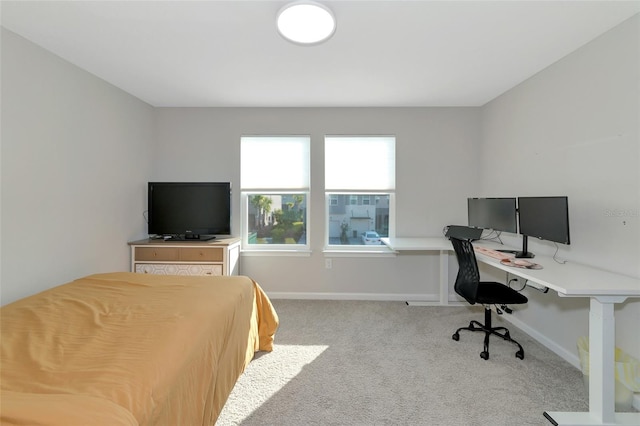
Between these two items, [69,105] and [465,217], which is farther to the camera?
[465,217]

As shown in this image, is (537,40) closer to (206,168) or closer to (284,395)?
(284,395)

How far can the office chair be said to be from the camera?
2375mm

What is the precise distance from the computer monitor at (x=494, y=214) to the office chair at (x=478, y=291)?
0.56 m

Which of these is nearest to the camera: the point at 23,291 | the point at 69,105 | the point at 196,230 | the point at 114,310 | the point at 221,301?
the point at 114,310

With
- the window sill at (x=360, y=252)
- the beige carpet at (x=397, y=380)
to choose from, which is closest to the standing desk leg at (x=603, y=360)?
the beige carpet at (x=397, y=380)

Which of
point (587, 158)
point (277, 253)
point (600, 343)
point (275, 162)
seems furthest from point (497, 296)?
point (275, 162)

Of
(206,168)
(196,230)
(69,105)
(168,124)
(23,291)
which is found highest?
(168,124)

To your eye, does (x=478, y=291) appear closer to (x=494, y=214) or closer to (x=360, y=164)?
(x=494, y=214)

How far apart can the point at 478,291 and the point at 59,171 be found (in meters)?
3.80

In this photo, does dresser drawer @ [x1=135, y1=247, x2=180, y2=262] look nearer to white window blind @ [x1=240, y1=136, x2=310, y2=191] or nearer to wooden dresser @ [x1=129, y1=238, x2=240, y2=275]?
wooden dresser @ [x1=129, y1=238, x2=240, y2=275]

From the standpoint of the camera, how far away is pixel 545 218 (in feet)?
7.48

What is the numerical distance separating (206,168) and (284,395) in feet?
9.56

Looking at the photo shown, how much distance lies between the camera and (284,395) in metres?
1.90

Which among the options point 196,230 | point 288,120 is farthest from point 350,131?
point 196,230
